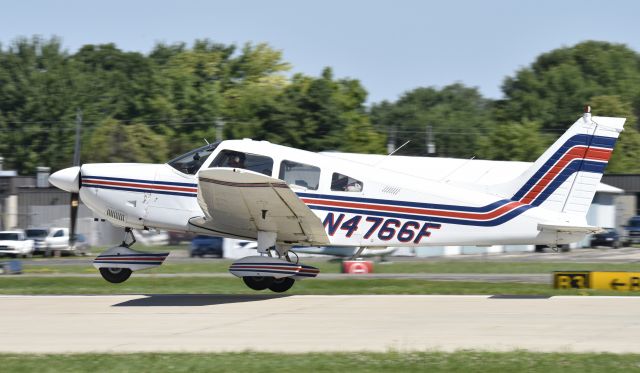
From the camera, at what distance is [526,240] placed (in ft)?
49.0

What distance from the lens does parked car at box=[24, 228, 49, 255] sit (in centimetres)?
4031

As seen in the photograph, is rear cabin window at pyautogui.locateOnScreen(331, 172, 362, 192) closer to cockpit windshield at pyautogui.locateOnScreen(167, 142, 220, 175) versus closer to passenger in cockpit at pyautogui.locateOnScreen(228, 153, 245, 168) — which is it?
passenger in cockpit at pyautogui.locateOnScreen(228, 153, 245, 168)

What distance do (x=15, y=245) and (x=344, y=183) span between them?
A: 90.4 ft

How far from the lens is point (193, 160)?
605 inches

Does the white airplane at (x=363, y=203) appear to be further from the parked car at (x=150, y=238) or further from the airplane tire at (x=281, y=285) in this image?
the parked car at (x=150, y=238)

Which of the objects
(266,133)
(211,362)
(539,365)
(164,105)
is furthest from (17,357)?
(164,105)

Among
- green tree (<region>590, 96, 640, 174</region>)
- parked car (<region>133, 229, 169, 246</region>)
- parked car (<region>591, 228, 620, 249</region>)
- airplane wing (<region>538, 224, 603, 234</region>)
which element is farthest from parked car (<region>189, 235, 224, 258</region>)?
green tree (<region>590, 96, 640, 174</region>)

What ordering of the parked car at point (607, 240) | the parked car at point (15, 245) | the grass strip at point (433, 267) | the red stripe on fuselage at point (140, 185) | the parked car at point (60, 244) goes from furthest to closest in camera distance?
the parked car at point (607, 240) < the parked car at point (60, 244) < the parked car at point (15, 245) < the grass strip at point (433, 267) < the red stripe on fuselage at point (140, 185)

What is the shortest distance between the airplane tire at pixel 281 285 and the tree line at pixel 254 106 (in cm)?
4247

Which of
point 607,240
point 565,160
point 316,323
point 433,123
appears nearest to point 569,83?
A: point 433,123

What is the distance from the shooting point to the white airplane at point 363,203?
14.5 m

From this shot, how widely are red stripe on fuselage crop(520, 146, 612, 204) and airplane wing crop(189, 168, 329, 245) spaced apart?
11.2 ft

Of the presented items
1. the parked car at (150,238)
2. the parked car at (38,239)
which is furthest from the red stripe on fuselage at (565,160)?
the parked car at (150,238)

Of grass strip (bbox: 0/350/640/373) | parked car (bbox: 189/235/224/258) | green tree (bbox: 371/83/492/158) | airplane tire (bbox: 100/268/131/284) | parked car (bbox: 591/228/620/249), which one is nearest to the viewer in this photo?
grass strip (bbox: 0/350/640/373)
